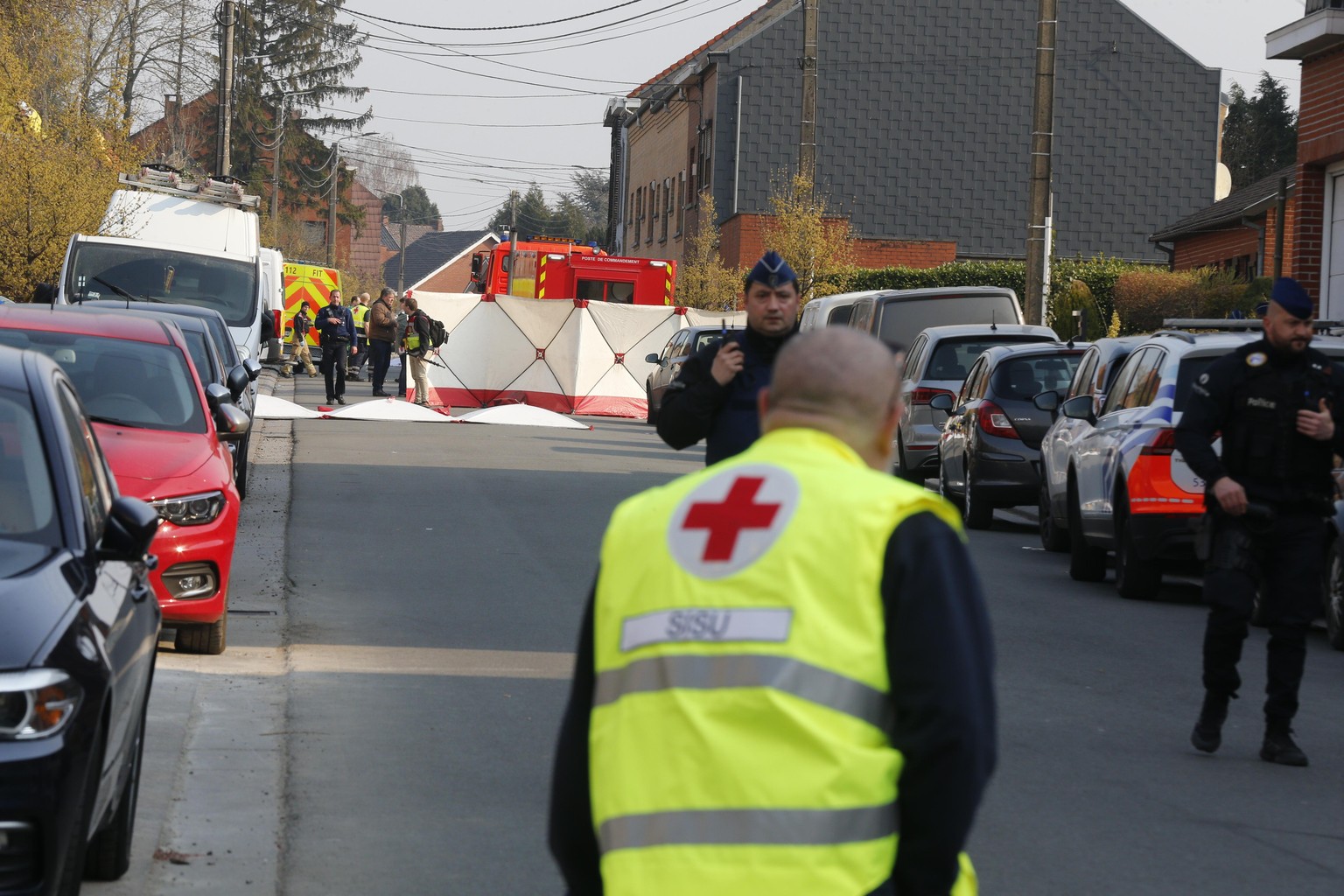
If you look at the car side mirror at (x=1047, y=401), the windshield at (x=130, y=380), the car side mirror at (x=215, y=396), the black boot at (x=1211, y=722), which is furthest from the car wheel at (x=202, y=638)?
the car side mirror at (x=1047, y=401)

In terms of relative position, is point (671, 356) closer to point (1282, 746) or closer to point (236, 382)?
point (236, 382)

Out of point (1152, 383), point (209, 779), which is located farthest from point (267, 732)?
point (1152, 383)

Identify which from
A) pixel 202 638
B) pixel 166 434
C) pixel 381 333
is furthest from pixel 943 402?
pixel 381 333

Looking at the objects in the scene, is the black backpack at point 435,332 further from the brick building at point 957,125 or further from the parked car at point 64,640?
the parked car at point 64,640

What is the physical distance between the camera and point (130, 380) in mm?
10258

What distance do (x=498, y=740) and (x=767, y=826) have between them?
5.16 meters

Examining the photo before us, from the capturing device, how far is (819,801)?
2516mm

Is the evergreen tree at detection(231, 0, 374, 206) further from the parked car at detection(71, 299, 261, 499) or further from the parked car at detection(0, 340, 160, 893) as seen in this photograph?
the parked car at detection(0, 340, 160, 893)

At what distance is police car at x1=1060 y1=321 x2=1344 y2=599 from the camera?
11.6m

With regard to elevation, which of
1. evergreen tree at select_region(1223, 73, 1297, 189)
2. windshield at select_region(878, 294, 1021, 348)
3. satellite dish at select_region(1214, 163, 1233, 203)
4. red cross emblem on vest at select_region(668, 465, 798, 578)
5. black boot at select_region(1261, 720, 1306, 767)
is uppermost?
evergreen tree at select_region(1223, 73, 1297, 189)

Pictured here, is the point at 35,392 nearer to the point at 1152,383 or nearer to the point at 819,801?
the point at 819,801

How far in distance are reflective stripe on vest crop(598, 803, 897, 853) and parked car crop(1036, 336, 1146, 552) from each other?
1100cm

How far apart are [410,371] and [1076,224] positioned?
897 inches

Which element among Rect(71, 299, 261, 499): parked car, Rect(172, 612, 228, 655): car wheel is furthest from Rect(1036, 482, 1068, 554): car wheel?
Rect(172, 612, 228, 655): car wheel
